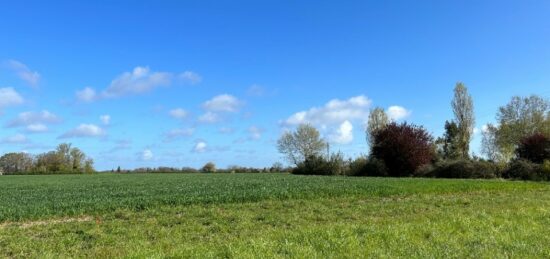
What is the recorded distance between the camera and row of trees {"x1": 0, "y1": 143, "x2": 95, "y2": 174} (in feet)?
357

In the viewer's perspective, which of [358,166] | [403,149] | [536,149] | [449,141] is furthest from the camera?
[449,141]

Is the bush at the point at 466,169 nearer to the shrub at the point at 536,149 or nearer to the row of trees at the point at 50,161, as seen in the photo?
the shrub at the point at 536,149

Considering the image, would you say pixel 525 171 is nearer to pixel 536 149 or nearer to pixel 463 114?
pixel 536 149

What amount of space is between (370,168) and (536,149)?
673 inches

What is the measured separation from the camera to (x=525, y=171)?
137ft

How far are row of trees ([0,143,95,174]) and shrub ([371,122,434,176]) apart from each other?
255 feet

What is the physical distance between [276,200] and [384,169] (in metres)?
34.4

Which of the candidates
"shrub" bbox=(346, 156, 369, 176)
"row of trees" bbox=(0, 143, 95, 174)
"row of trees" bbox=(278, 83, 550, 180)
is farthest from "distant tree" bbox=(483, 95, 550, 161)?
"row of trees" bbox=(0, 143, 95, 174)

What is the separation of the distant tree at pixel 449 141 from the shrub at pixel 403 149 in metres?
9.21

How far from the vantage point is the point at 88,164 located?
115125 mm

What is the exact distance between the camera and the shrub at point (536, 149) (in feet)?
153

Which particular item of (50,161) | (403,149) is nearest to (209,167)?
(50,161)

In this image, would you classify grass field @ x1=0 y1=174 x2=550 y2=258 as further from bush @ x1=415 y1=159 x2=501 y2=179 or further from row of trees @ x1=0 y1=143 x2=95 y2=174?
row of trees @ x1=0 y1=143 x2=95 y2=174

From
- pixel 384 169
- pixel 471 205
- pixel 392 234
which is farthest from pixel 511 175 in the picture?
pixel 392 234
